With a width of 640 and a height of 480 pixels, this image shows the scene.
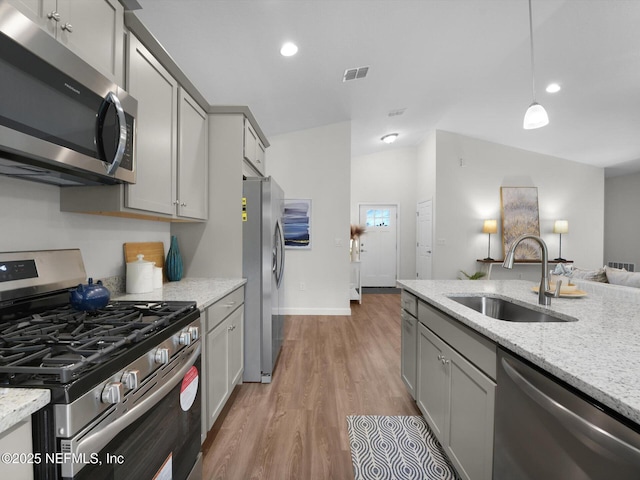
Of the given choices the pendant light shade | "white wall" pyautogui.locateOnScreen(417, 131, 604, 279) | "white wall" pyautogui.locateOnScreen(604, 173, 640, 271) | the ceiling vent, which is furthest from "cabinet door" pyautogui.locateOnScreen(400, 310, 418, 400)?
"white wall" pyautogui.locateOnScreen(604, 173, 640, 271)

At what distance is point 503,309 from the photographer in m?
1.71

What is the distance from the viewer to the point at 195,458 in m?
1.31

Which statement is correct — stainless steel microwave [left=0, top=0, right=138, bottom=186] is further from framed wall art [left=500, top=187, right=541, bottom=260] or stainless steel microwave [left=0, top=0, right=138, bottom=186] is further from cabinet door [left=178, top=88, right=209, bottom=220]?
framed wall art [left=500, top=187, right=541, bottom=260]

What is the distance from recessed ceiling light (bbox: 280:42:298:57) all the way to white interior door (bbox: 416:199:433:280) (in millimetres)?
4104

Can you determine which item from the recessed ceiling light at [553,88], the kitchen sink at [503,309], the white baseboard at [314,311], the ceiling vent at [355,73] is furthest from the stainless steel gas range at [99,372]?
the recessed ceiling light at [553,88]

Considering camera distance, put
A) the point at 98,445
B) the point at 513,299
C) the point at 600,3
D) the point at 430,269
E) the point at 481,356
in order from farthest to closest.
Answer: the point at 430,269 < the point at 600,3 < the point at 513,299 < the point at 481,356 < the point at 98,445

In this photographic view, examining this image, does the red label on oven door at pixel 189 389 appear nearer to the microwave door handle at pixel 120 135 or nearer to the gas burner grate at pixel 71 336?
the gas burner grate at pixel 71 336

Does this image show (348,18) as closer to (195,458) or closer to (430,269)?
(195,458)

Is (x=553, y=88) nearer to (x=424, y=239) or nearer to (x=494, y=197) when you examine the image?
(x=494, y=197)

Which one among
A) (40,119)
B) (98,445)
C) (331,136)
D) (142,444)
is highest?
(331,136)

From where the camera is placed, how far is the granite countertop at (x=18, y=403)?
21.4 inches

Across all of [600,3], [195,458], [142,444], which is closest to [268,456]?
[195,458]

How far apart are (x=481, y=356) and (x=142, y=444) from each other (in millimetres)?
1245

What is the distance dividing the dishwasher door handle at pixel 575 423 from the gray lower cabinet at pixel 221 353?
56.6 inches
